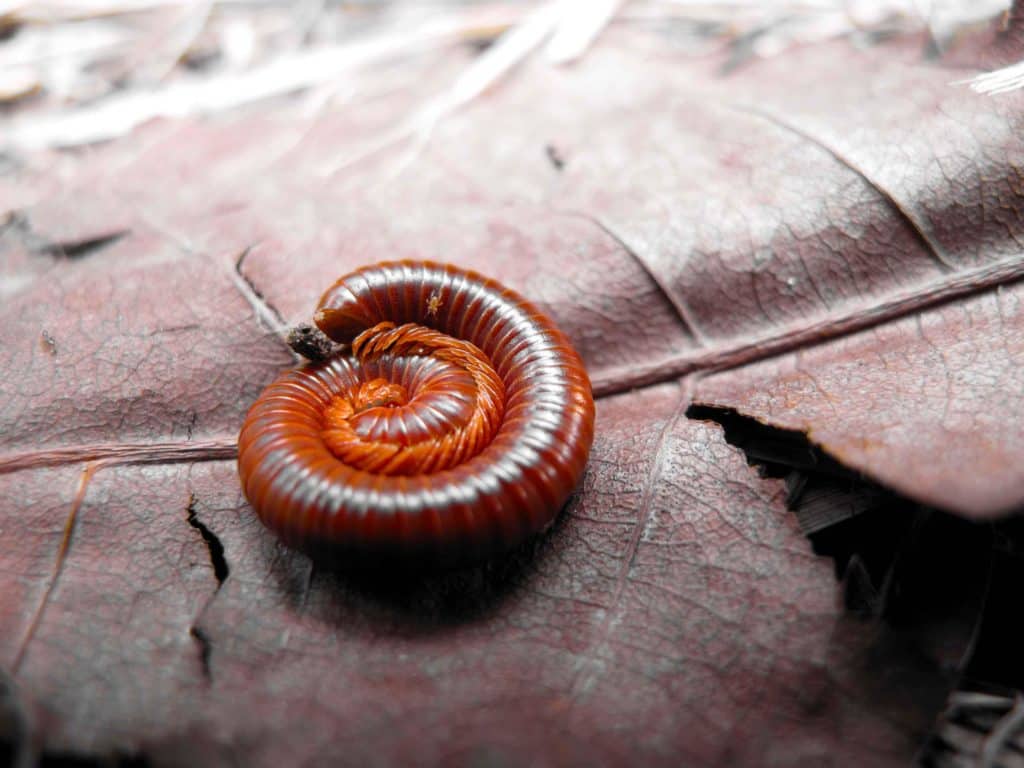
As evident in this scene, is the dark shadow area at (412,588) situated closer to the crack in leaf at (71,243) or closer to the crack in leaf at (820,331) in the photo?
the crack in leaf at (820,331)

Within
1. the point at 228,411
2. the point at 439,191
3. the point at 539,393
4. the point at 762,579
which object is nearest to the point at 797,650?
the point at 762,579

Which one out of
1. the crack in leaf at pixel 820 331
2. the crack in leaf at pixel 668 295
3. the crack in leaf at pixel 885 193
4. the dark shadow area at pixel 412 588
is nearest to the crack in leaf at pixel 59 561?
the dark shadow area at pixel 412 588

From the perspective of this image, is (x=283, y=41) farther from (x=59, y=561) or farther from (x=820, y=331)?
(x=820, y=331)

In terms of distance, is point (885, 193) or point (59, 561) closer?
point (59, 561)

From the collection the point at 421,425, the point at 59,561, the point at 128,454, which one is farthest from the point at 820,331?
the point at 59,561

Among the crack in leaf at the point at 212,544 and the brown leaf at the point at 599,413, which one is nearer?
the brown leaf at the point at 599,413
